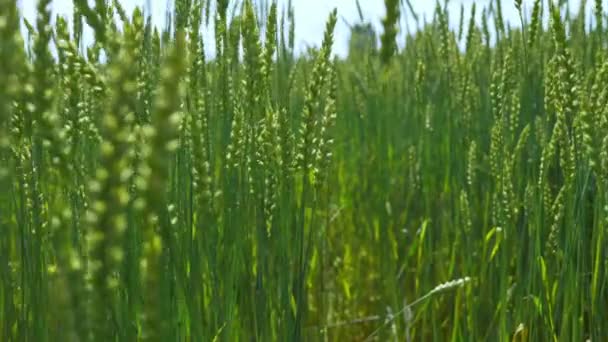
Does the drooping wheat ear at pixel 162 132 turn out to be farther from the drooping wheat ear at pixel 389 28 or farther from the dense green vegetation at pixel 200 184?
the drooping wheat ear at pixel 389 28

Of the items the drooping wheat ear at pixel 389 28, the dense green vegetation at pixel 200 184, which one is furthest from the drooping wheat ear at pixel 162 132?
the drooping wheat ear at pixel 389 28

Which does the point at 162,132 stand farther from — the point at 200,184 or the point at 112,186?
the point at 200,184

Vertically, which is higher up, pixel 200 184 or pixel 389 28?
pixel 389 28

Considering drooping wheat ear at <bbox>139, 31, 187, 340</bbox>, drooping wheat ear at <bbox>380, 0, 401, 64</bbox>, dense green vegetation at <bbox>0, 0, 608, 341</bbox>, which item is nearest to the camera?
drooping wheat ear at <bbox>139, 31, 187, 340</bbox>

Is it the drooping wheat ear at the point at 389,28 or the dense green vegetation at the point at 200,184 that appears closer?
the dense green vegetation at the point at 200,184

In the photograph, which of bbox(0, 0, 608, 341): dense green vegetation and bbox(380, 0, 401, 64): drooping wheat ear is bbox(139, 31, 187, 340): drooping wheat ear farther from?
bbox(380, 0, 401, 64): drooping wheat ear

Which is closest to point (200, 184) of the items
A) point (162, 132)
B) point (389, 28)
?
point (389, 28)

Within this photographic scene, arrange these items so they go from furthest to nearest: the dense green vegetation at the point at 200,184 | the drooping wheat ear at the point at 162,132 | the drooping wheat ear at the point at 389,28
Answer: the drooping wheat ear at the point at 389,28 < the dense green vegetation at the point at 200,184 < the drooping wheat ear at the point at 162,132

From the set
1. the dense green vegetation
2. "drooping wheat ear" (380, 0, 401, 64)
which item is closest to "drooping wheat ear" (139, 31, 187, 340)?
the dense green vegetation

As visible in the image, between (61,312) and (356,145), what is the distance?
8.62ft

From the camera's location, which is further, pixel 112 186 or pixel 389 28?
pixel 389 28

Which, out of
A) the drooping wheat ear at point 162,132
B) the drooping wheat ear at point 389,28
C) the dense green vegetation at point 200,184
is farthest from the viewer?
the drooping wheat ear at point 389,28

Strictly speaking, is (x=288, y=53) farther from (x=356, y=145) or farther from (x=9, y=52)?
(x=356, y=145)

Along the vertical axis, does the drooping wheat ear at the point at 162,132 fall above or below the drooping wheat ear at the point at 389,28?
below
